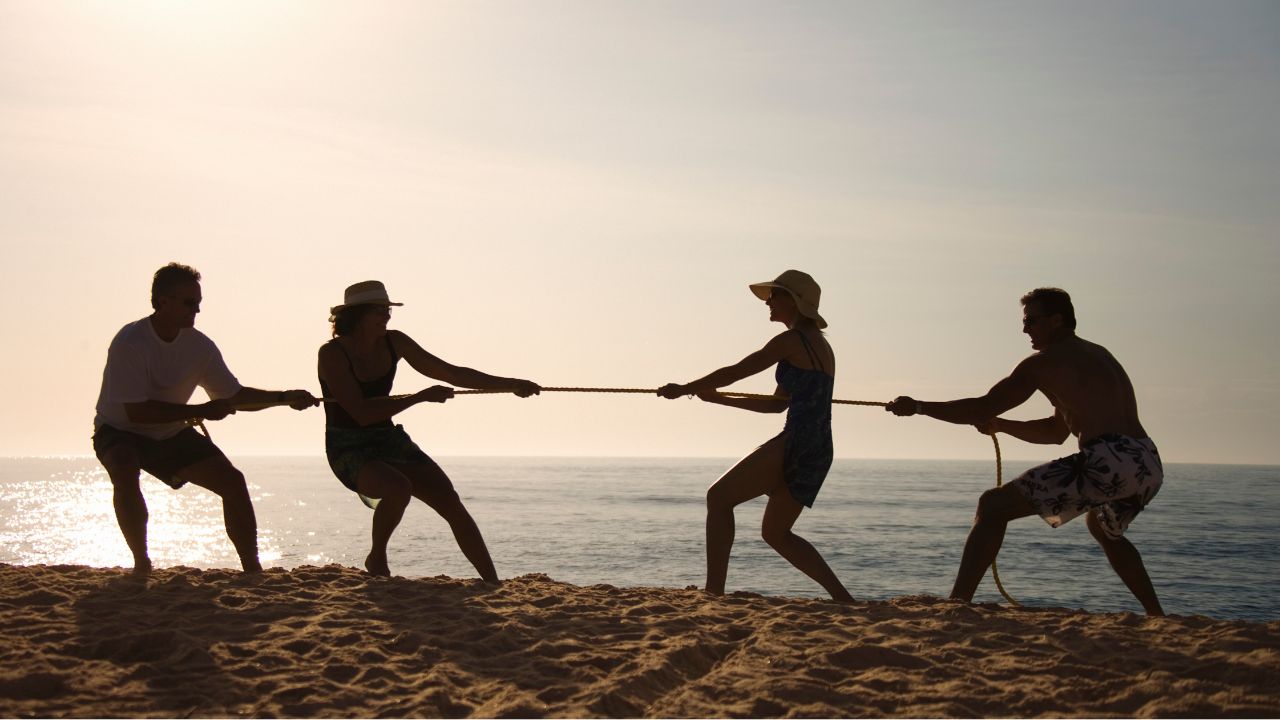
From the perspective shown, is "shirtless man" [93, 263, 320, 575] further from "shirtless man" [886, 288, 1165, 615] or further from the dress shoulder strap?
"shirtless man" [886, 288, 1165, 615]

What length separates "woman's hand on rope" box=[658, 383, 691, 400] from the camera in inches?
263

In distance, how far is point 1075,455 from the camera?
218 inches

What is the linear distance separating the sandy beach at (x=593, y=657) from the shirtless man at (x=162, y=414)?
0.61 m

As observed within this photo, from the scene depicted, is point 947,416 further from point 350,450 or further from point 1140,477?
point 350,450

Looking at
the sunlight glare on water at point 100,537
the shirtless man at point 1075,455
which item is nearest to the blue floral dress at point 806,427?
the shirtless man at point 1075,455

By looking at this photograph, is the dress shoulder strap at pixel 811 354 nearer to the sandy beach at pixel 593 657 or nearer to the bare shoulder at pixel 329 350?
the sandy beach at pixel 593 657

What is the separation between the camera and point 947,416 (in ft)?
20.3

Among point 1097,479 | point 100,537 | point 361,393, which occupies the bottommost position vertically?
point 100,537

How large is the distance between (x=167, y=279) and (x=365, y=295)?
117 cm

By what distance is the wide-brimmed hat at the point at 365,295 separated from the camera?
252 inches

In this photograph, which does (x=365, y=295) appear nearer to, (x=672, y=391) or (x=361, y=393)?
(x=361, y=393)

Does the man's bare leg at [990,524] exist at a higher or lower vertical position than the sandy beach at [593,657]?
higher

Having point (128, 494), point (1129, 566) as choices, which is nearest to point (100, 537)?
point (128, 494)

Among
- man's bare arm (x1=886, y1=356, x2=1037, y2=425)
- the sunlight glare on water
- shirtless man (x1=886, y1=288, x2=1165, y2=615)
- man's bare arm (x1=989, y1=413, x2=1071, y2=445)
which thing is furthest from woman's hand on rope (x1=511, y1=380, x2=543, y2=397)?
the sunlight glare on water
